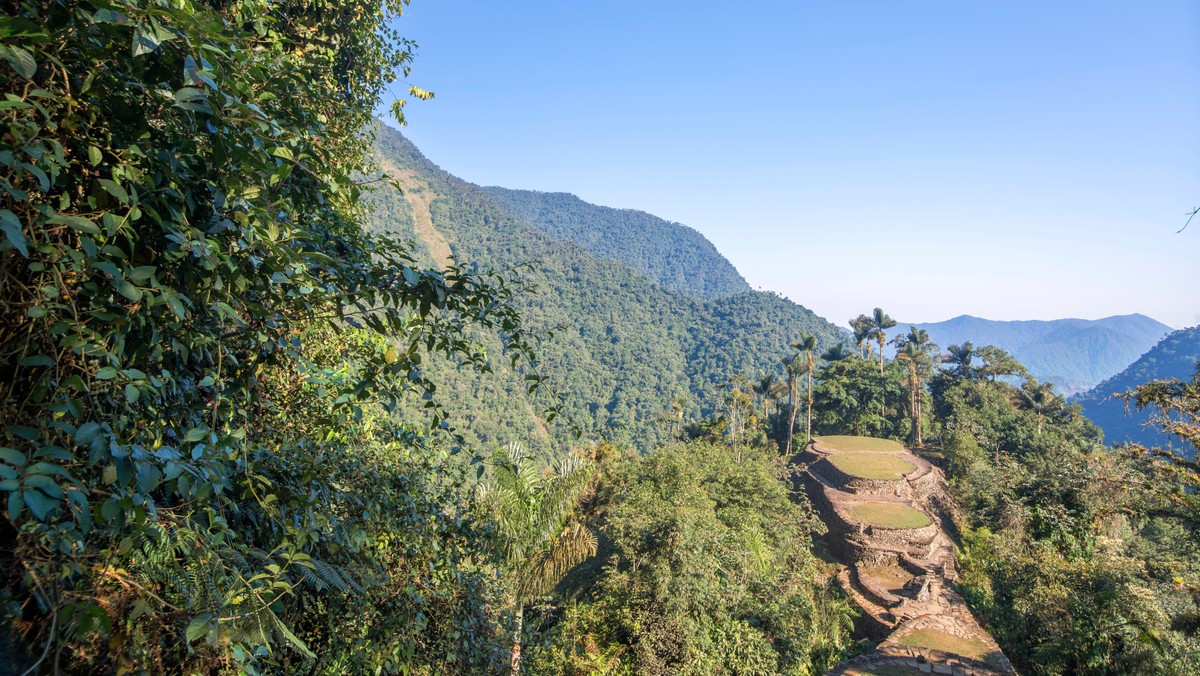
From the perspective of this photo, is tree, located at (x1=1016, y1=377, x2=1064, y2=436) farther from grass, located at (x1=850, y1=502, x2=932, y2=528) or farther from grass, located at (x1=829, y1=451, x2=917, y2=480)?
grass, located at (x1=850, y1=502, x2=932, y2=528)

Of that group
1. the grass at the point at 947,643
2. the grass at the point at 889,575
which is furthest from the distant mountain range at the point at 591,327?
the grass at the point at 947,643

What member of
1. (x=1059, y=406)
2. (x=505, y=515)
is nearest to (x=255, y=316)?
(x=505, y=515)

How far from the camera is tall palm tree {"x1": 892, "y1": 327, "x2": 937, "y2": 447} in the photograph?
36156mm

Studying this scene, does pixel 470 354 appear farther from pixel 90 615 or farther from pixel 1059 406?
pixel 1059 406

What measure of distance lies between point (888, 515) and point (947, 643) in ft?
34.1

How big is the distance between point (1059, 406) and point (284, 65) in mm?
47806

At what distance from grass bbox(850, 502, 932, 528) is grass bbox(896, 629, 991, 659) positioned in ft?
28.6

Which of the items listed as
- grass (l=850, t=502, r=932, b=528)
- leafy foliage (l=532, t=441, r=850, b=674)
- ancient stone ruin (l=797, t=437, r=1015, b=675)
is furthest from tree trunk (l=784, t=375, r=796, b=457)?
leafy foliage (l=532, t=441, r=850, b=674)

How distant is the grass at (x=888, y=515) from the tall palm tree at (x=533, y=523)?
15.4 meters

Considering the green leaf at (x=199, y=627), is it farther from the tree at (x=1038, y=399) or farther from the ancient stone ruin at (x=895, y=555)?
the tree at (x=1038, y=399)

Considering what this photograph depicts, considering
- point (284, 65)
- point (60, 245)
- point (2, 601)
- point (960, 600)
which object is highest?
point (284, 65)

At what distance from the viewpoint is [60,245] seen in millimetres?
1178

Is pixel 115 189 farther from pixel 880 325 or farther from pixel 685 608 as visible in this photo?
pixel 880 325

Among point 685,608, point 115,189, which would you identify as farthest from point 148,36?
point 685,608
